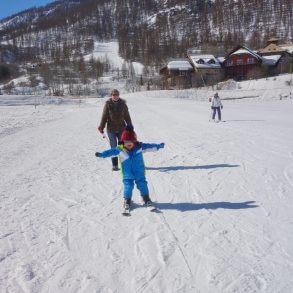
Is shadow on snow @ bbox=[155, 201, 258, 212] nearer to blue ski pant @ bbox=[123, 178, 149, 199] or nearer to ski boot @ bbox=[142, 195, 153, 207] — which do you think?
ski boot @ bbox=[142, 195, 153, 207]

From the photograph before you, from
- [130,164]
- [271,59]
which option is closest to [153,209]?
[130,164]

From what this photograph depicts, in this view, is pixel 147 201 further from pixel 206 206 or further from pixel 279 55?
pixel 279 55

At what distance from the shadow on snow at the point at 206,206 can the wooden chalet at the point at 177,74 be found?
183ft

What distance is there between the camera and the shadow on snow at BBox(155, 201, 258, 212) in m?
5.12

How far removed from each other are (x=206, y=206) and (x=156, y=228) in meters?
1.04

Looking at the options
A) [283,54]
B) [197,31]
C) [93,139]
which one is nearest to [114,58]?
[197,31]

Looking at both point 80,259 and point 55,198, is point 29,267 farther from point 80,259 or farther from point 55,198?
point 55,198

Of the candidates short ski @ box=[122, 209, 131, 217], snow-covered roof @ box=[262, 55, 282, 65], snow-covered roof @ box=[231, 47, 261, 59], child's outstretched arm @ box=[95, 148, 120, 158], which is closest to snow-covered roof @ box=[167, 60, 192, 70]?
snow-covered roof @ box=[231, 47, 261, 59]

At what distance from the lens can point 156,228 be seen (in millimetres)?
4500

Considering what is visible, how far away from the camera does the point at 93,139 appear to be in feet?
42.9

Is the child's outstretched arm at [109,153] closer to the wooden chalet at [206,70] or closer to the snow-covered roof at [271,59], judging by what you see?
the wooden chalet at [206,70]

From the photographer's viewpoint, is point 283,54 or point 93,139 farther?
point 283,54

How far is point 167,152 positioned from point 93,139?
4239 mm

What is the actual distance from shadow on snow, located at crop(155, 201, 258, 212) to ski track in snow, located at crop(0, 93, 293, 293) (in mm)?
14
